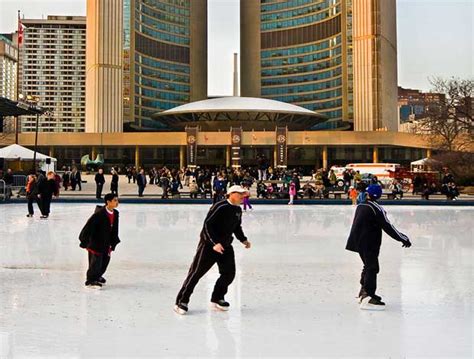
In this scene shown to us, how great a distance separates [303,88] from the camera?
101 metres

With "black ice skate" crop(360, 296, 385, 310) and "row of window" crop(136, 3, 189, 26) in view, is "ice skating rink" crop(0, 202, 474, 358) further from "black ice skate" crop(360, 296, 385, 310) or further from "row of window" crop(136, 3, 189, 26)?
"row of window" crop(136, 3, 189, 26)

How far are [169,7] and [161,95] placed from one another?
18710mm

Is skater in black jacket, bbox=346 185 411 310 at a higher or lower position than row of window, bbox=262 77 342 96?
lower

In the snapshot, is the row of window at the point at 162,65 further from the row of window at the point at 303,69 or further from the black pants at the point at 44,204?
the black pants at the point at 44,204

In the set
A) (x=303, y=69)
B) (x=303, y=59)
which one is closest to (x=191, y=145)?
(x=303, y=69)

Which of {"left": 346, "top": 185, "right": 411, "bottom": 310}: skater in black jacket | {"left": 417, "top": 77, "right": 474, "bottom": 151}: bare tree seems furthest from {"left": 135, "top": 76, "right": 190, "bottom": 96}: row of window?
{"left": 346, "top": 185, "right": 411, "bottom": 310}: skater in black jacket

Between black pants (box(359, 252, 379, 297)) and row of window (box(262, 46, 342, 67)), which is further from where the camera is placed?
row of window (box(262, 46, 342, 67))

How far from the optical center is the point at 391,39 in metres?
86.1

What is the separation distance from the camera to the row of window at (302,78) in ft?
305

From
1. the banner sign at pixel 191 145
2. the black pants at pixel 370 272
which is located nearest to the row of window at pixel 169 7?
the banner sign at pixel 191 145

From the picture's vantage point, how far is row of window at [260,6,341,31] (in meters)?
92.8

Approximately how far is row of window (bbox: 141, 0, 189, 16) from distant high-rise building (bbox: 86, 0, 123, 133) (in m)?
17.8

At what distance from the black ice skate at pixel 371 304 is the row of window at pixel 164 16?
96776 mm

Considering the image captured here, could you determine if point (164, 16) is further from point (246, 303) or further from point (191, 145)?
point (246, 303)
